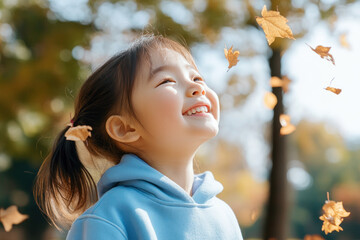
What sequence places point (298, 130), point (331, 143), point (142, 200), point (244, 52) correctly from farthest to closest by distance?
1. point (331, 143)
2. point (298, 130)
3. point (244, 52)
4. point (142, 200)

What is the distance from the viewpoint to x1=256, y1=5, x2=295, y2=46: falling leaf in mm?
1870

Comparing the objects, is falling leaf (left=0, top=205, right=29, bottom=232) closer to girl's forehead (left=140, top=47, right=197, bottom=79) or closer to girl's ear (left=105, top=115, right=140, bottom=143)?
girl's ear (left=105, top=115, right=140, bottom=143)

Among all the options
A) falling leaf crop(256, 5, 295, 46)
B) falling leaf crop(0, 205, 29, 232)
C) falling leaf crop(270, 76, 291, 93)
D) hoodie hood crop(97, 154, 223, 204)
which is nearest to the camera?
hoodie hood crop(97, 154, 223, 204)

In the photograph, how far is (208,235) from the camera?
165cm

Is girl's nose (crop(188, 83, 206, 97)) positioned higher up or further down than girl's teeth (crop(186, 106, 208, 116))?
higher up

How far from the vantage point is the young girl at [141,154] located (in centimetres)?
157

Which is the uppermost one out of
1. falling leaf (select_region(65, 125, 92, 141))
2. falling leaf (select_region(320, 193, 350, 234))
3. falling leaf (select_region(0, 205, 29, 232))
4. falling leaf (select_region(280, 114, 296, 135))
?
falling leaf (select_region(65, 125, 92, 141))

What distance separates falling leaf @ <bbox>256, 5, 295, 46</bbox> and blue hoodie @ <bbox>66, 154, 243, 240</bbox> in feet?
2.18

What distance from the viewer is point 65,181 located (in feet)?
6.13

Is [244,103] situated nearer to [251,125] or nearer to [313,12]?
[313,12]

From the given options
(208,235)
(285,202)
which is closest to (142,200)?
(208,235)

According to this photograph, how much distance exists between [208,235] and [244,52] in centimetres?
582

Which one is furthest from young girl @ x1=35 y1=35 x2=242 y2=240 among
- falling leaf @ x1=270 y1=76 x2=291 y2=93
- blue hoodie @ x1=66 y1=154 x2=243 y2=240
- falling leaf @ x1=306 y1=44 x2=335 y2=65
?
falling leaf @ x1=270 y1=76 x2=291 y2=93

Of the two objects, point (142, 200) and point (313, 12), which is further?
point (313, 12)
